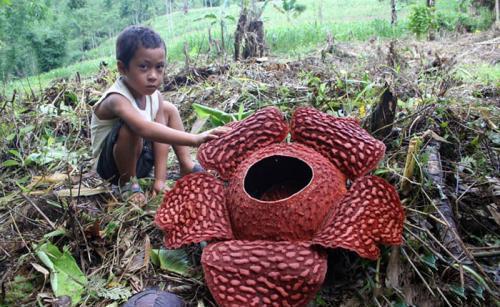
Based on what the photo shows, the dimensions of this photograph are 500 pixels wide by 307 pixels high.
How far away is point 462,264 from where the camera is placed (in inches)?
59.9

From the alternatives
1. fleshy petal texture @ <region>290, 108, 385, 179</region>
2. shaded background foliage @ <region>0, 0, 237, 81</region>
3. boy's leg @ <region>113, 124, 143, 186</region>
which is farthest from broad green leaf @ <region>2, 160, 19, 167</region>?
shaded background foliage @ <region>0, 0, 237, 81</region>

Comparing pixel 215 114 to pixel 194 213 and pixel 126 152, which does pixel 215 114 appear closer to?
pixel 126 152

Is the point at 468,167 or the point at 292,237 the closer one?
the point at 292,237

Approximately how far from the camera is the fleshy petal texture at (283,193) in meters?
1.51

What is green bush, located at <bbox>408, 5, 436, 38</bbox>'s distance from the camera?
26.9 ft

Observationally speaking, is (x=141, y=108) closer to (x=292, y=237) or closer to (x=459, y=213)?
(x=292, y=237)

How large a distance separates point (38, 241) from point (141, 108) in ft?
3.01

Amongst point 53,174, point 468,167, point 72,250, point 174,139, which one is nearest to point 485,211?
point 468,167

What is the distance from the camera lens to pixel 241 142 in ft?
5.97

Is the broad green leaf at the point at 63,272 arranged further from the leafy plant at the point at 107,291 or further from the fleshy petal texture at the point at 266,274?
the fleshy petal texture at the point at 266,274

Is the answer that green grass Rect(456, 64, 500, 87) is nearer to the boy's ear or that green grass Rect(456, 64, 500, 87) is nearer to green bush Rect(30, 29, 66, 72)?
the boy's ear

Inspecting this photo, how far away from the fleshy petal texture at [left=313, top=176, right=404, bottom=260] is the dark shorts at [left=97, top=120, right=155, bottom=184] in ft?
4.72

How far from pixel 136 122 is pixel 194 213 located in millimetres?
900

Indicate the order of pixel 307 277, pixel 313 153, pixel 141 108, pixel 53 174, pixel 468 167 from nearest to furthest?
pixel 307 277
pixel 313 153
pixel 468 167
pixel 141 108
pixel 53 174
